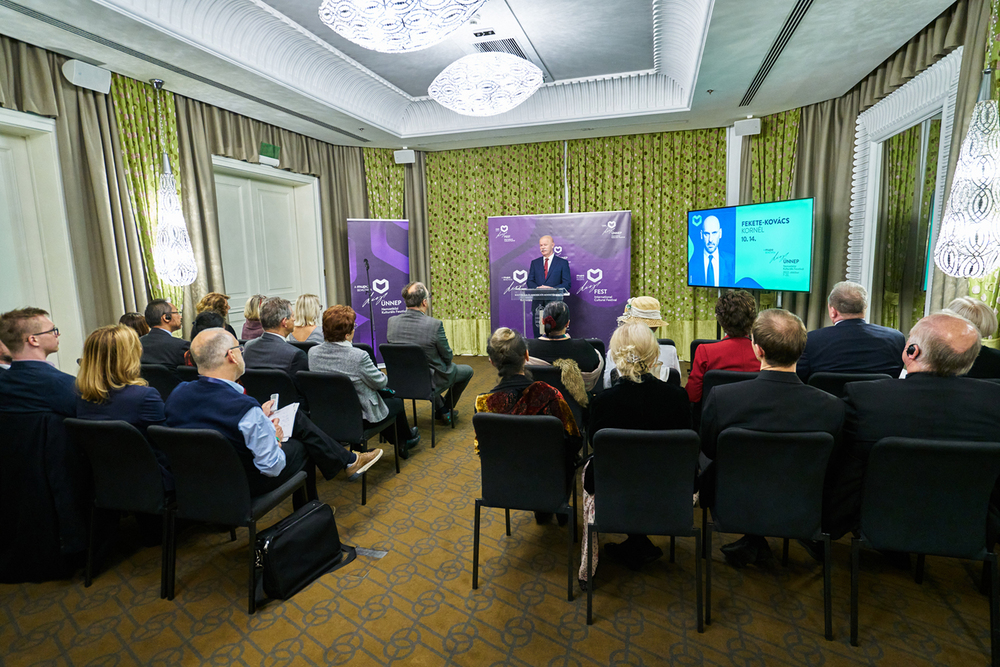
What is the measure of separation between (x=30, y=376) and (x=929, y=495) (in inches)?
136

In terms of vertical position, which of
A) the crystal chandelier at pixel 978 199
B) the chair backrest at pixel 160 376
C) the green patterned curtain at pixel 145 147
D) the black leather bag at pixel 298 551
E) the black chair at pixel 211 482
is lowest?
the black leather bag at pixel 298 551

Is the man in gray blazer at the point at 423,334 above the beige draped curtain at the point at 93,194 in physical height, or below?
below

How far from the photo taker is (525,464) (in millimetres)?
2057

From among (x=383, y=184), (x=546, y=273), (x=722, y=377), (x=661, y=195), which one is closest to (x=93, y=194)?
(x=383, y=184)

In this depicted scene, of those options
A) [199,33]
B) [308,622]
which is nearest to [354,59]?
[199,33]

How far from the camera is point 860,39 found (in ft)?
12.0

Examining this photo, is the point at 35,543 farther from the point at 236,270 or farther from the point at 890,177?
the point at 890,177

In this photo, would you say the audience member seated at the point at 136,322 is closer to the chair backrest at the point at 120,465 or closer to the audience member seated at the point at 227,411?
the chair backrest at the point at 120,465

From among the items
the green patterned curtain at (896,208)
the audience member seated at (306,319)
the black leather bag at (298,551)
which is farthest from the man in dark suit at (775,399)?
the green patterned curtain at (896,208)

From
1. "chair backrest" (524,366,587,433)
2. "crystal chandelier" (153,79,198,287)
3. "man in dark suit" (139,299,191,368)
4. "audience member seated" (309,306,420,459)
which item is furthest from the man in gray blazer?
"crystal chandelier" (153,79,198,287)

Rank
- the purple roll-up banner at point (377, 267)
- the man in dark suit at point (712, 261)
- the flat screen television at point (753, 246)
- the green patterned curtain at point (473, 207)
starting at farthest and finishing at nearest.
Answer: the green patterned curtain at point (473, 207) → the purple roll-up banner at point (377, 267) → the man in dark suit at point (712, 261) → the flat screen television at point (753, 246)

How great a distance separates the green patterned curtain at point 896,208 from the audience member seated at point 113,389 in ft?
18.2

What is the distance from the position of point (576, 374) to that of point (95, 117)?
4195mm

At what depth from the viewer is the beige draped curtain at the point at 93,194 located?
12.1 ft
